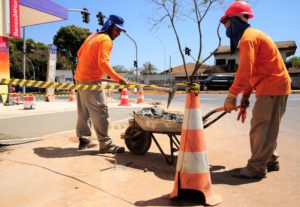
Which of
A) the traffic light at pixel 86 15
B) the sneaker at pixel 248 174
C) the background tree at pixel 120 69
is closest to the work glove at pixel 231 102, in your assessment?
the sneaker at pixel 248 174

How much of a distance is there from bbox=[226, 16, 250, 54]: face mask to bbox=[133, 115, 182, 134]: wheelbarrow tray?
1.25 m

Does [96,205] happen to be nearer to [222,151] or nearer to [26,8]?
[222,151]

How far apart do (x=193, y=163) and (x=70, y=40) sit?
194 ft

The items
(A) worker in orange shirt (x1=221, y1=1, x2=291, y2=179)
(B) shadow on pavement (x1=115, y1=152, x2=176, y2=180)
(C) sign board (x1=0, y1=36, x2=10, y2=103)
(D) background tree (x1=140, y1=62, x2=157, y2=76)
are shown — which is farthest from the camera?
(D) background tree (x1=140, y1=62, x2=157, y2=76)

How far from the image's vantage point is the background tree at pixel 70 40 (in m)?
59.4

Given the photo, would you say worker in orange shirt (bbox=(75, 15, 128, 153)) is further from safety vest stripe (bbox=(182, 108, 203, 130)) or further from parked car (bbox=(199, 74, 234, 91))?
parked car (bbox=(199, 74, 234, 91))

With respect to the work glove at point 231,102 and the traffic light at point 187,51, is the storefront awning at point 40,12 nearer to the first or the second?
the work glove at point 231,102

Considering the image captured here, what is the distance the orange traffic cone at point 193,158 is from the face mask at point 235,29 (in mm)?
1139

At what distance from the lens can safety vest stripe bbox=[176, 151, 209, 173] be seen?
3564 mm

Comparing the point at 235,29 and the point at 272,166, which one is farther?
the point at 272,166

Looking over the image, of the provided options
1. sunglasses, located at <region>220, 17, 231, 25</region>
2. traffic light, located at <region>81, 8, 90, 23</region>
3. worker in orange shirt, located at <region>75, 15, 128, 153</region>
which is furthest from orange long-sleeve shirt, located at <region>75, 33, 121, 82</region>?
traffic light, located at <region>81, 8, 90, 23</region>

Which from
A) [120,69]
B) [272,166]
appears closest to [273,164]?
[272,166]

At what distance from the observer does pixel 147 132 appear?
5336 millimetres

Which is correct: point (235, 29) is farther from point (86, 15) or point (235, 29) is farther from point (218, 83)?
point (218, 83)
